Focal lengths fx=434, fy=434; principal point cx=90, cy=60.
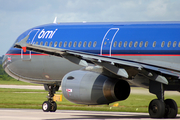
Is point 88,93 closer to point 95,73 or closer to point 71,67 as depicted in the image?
point 95,73

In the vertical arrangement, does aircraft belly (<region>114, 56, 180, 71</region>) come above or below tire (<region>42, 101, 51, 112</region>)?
above

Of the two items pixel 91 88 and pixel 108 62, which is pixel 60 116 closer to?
pixel 91 88

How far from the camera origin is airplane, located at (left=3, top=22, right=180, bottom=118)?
18.0m

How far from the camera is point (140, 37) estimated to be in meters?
21.2

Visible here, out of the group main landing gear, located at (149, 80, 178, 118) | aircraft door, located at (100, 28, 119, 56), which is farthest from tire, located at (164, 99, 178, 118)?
aircraft door, located at (100, 28, 119, 56)

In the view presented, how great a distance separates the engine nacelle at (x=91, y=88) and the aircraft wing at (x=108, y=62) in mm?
1423

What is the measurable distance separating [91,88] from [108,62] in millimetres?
2433

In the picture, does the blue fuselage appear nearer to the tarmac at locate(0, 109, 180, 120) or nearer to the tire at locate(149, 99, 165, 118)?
the tire at locate(149, 99, 165, 118)

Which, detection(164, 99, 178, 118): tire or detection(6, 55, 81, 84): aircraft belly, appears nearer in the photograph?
detection(164, 99, 178, 118): tire

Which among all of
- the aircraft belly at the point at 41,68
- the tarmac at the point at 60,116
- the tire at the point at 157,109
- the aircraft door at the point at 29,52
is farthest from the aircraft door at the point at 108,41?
the aircraft door at the point at 29,52

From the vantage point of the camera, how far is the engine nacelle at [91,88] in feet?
64.7

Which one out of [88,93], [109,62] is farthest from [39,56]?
[109,62]

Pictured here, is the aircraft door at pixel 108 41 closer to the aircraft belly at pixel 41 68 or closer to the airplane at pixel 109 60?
the airplane at pixel 109 60

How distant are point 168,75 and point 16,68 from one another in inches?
406
